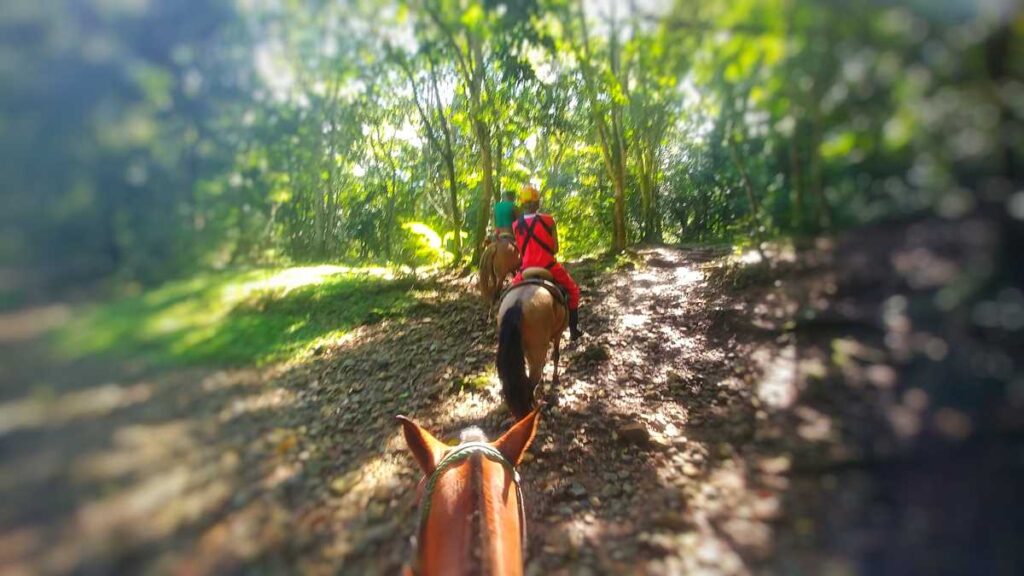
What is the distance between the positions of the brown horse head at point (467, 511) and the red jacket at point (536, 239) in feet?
5.00

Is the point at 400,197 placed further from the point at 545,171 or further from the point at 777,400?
the point at 777,400

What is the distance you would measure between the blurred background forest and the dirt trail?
23 cm

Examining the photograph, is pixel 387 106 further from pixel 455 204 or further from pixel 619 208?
pixel 619 208

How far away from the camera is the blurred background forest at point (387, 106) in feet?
2.54

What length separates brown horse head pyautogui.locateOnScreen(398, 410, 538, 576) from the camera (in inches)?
49.6

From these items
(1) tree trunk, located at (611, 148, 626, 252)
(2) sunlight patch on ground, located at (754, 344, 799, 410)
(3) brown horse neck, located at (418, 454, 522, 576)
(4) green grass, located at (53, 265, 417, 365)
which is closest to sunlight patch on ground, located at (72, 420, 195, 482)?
(4) green grass, located at (53, 265, 417, 365)

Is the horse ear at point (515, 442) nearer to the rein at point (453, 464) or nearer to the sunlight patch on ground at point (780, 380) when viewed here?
the rein at point (453, 464)

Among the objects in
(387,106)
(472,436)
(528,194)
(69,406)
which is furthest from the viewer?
(528,194)

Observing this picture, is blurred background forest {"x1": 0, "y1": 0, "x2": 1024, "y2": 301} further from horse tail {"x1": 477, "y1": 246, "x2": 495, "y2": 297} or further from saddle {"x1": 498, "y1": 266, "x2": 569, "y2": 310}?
horse tail {"x1": 477, "y1": 246, "x2": 495, "y2": 297}

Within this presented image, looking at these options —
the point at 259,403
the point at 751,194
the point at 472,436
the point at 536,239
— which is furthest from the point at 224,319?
the point at 536,239

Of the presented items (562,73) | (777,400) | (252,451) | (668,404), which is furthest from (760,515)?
(668,404)

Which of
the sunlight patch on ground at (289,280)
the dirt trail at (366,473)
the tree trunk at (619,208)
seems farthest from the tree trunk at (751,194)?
the sunlight patch on ground at (289,280)

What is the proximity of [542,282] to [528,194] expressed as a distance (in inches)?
27.8

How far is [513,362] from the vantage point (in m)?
2.73
